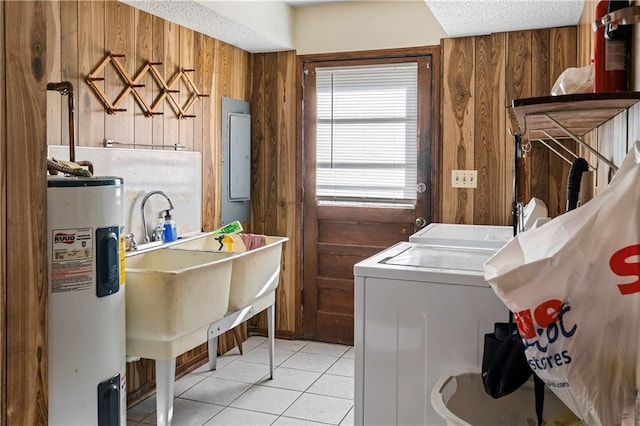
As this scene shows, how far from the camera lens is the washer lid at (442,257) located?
1900 mm

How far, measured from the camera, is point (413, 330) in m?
1.79

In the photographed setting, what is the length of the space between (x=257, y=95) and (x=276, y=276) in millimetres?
1505

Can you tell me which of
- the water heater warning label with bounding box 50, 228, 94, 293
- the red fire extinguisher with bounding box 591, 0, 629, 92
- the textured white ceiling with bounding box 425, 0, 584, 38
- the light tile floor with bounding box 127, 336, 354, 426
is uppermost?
the textured white ceiling with bounding box 425, 0, 584, 38

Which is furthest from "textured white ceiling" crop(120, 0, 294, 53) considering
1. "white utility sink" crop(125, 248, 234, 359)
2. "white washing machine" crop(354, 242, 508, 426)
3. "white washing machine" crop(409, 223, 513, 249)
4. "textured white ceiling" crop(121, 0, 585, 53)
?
"white washing machine" crop(354, 242, 508, 426)

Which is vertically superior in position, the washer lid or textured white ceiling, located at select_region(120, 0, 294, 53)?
textured white ceiling, located at select_region(120, 0, 294, 53)

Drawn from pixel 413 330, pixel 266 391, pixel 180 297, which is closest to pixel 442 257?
pixel 413 330

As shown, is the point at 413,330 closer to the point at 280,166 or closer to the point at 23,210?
the point at 23,210

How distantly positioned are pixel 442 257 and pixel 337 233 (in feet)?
6.66

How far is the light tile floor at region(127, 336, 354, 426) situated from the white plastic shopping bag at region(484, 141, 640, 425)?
7.08 feet

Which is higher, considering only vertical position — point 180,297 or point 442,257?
point 442,257

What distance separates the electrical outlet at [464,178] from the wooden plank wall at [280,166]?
1101 millimetres

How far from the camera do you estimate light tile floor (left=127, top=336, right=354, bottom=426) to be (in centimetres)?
292

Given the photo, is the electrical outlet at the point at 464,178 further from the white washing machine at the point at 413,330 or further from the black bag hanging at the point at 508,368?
the black bag hanging at the point at 508,368

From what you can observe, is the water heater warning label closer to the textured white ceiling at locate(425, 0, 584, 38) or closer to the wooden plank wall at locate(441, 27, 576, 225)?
the textured white ceiling at locate(425, 0, 584, 38)
